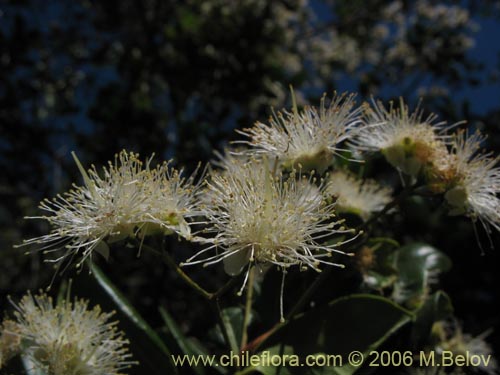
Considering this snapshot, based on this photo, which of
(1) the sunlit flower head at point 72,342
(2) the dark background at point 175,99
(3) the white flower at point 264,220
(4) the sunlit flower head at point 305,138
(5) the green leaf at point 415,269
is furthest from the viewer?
(2) the dark background at point 175,99

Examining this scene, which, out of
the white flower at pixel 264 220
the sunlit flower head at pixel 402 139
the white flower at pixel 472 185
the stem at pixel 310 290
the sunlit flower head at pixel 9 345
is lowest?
the sunlit flower head at pixel 9 345

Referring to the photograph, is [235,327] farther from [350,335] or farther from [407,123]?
[407,123]

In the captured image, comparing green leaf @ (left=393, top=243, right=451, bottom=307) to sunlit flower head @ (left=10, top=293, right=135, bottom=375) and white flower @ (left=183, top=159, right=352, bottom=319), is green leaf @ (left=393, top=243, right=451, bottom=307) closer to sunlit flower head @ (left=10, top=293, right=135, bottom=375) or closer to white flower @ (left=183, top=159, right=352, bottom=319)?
white flower @ (left=183, top=159, right=352, bottom=319)

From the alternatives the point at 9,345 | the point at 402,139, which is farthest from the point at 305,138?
the point at 9,345

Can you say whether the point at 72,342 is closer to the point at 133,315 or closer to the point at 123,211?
the point at 133,315

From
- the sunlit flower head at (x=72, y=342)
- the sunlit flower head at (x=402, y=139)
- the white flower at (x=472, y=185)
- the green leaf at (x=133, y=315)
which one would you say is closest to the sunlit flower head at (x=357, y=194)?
the sunlit flower head at (x=402, y=139)

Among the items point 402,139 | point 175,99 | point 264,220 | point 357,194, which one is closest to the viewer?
point 264,220

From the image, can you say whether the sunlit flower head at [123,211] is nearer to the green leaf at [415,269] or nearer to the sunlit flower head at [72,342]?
the sunlit flower head at [72,342]
